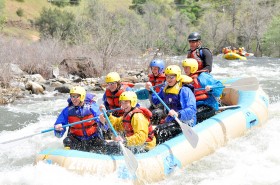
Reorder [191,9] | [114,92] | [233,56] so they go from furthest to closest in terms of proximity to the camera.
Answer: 1. [191,9]
2. [233,56]
3. [114,92]

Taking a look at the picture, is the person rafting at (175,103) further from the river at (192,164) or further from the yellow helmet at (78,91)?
the yellow helmet at (78,91)

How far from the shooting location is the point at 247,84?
698 centimetres

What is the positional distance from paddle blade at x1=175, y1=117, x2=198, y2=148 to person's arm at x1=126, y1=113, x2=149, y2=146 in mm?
516

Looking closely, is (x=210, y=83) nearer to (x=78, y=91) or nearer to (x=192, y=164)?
(x=192, y=164)

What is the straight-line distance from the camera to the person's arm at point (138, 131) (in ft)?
15.5

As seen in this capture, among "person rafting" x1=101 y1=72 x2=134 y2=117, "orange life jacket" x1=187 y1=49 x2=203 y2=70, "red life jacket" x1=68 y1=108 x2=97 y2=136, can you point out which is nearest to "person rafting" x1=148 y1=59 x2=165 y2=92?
"orange life jacket" x1=187 y1=49 x2=203 y2=70

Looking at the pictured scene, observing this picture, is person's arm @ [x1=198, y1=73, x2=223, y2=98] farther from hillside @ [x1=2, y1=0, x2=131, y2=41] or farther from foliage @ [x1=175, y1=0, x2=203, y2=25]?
foliage @ [x1=175, y1=0, x2=203, y2=25]

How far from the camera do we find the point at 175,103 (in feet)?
18.7

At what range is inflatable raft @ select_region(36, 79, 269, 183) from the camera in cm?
444

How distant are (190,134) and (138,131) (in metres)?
0.74

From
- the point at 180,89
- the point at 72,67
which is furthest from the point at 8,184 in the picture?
the point at 72,67

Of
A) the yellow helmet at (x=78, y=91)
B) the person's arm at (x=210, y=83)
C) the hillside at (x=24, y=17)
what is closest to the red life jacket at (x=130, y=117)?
the yellow helmet at (x=78, y=91)

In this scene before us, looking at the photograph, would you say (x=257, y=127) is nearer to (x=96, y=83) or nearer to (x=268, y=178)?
(x=268, y=178)

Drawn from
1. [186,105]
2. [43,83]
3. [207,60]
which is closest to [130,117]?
[186,105]
